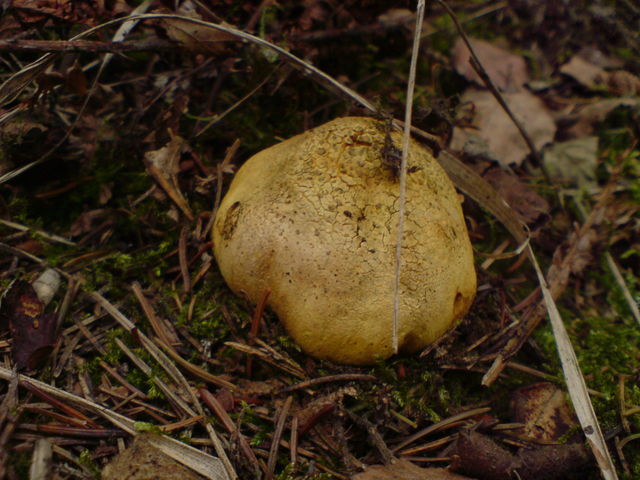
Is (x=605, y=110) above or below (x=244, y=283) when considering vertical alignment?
above

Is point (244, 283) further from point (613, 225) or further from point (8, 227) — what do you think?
point (613, 225)

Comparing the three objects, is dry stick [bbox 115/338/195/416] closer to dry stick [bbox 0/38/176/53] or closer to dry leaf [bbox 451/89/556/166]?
dry stick [bbox 0/38/176/53]

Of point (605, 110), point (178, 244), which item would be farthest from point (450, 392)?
point (605, 110)

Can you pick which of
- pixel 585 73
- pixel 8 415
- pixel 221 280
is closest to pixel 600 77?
pixel 585 73

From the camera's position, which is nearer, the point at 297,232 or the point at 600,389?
the point at 297,232

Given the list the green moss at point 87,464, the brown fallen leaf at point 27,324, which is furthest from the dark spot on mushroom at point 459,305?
the brown fallen leaf at point 27,324

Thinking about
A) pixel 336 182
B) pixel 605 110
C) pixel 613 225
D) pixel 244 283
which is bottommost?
pixel 244 283

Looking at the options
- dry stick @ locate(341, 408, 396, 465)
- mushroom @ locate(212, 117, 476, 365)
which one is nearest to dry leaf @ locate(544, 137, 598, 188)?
mushroom @ locate(212, 117, 476, 365)
